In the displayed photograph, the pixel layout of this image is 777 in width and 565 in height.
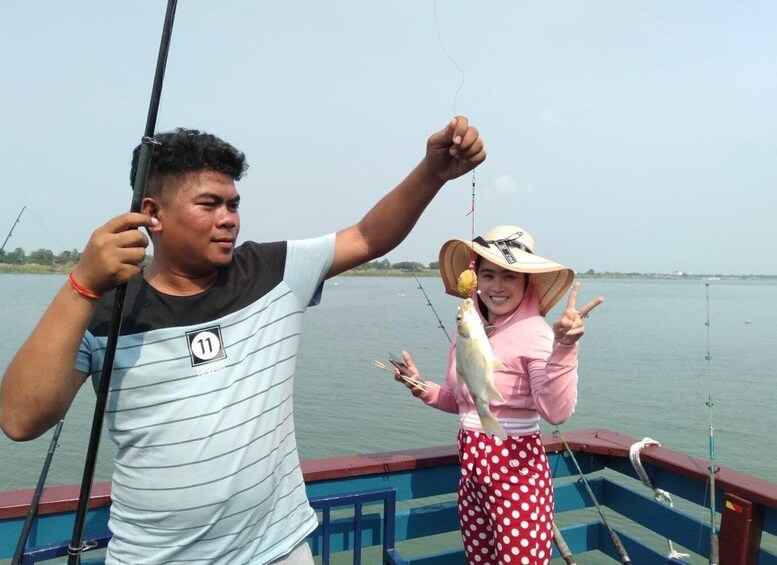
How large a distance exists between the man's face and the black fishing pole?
144mm

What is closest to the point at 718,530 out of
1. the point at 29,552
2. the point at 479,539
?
the point at 479,539

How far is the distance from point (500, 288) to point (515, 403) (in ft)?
1.68

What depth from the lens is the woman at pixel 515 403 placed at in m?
Result: 2.30

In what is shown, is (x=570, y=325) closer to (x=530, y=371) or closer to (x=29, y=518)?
(x=530, y=371)

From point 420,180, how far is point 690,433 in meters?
9.76

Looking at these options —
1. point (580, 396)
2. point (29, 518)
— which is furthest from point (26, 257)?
point (580, 396)

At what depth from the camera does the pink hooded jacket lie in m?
2.20

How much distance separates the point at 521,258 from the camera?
8.59ft

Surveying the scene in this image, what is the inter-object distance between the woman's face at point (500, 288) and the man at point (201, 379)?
0.72 m

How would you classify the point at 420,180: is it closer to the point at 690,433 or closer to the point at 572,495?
the point at 572,495

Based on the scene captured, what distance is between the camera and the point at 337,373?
44.2 feet

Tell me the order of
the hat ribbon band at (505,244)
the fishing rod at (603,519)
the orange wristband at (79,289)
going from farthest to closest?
1. the fishing rod at (603,519)
2. the hat ribbon band at (505,244)
3. the orange wristband at (79,289)

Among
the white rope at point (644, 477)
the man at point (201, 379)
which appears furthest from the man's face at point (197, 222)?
the white rope at point (644, 477)

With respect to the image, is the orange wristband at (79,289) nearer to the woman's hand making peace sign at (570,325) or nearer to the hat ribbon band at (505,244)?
the woman's hand making peace sign at (570,325)
